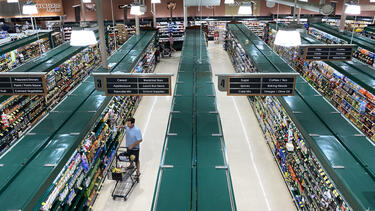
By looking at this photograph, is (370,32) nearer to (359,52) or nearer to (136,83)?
(359,52)

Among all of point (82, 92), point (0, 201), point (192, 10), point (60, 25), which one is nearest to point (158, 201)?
point (0, 201)

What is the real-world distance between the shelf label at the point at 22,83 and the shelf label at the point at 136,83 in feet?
3.98

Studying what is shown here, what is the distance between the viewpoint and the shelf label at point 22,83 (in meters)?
6.56

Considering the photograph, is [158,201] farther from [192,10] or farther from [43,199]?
[192,10]

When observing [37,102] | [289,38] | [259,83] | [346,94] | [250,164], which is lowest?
[250,164]

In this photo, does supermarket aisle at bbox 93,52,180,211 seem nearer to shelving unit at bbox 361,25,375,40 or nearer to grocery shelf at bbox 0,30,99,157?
grocery shelf at bbox 0,30,99,157

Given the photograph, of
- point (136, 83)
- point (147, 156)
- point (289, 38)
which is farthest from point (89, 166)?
point (289, 38)

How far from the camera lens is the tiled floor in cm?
687

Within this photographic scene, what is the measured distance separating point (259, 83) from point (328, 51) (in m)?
3.69

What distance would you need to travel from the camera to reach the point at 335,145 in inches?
217

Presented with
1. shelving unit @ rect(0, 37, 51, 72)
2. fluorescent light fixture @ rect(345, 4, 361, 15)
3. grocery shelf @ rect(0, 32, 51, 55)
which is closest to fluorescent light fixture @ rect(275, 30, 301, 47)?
fluorescent light fixture @ rect(345, 4, 361, 15)

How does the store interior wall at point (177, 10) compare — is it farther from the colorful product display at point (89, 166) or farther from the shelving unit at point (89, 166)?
the colorful product display at point (89, 166)

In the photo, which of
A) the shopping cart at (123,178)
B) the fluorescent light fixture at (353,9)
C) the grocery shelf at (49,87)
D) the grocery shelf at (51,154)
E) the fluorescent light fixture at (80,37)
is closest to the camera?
the grocery shelf at (51,154)

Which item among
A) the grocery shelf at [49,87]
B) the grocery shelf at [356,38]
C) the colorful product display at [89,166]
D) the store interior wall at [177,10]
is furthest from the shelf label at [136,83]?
the store interior wall at [177,10]
